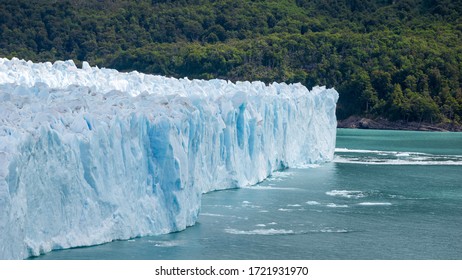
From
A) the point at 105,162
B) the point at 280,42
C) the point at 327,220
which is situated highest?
the point at 280,42

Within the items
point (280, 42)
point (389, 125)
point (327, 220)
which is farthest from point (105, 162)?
point (280, 42)

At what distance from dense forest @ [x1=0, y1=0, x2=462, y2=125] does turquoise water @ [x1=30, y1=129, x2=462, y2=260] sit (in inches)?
997

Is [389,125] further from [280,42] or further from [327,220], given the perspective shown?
[327,220]

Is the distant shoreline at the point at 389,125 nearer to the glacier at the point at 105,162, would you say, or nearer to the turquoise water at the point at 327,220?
the turquoise water at the point at 327,220

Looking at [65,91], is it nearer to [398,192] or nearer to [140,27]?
[398,192]

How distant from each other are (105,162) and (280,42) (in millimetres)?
46023

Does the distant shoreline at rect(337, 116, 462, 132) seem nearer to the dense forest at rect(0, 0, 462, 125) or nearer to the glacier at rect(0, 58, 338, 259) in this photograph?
the dense forest at rect(0, 0, 462, 125)

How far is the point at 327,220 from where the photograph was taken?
1917cm

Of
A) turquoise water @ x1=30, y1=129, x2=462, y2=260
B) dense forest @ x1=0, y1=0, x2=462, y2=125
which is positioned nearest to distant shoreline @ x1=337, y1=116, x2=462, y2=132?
dense forest @ x1=0, y1=0, x2=462, y2=125

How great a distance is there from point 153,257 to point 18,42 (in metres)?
46.7

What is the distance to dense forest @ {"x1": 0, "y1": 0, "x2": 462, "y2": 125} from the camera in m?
56.0

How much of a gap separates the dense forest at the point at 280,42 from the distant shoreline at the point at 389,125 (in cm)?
31

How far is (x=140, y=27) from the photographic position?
6525 centimetres

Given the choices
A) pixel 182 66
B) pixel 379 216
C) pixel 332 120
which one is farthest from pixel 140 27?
pixel 379 216
